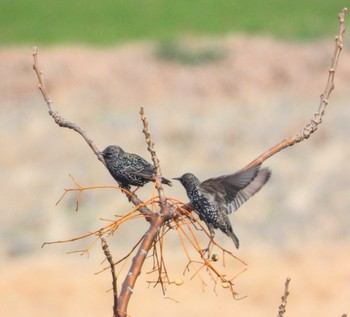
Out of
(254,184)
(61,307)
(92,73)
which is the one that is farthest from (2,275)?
(254,184)

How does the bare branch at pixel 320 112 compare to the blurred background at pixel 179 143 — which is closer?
the bare branch at pixel 320 112

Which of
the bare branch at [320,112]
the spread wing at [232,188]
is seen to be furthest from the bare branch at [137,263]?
the spread wing at [232,188]

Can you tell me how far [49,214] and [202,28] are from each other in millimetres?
13146

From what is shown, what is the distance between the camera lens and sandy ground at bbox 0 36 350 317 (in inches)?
651

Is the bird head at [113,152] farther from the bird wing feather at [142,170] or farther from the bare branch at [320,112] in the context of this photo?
the bare branch at [320,112]

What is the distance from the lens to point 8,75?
2595cm

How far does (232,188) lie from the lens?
12.4 feet

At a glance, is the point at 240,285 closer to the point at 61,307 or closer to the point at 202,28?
the point at 61,307

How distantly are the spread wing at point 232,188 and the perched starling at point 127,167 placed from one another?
659 millimetres

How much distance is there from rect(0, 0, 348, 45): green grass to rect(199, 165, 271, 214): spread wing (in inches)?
963

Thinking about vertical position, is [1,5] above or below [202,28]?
above

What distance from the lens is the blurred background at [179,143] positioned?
54.6 ft

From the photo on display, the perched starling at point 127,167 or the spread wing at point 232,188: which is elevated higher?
the perched starling at point 127,167

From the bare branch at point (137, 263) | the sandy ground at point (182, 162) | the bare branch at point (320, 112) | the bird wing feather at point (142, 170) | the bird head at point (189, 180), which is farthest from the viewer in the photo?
the sandy ground at point (182, 162)
